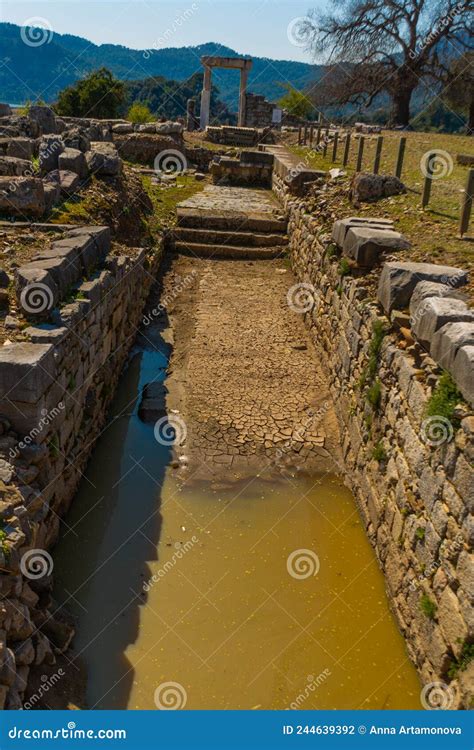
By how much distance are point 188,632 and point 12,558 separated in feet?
5.29

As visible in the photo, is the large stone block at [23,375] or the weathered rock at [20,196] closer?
the large stone block at [23,375]

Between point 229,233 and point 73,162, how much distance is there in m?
4.66

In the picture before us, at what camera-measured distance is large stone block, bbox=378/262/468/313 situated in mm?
5504

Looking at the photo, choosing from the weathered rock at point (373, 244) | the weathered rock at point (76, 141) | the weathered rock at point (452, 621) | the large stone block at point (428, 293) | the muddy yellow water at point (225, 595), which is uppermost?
the weathered rock at point (76, 141)

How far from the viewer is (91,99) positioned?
1089 inches

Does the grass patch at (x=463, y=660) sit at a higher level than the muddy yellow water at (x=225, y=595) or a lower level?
higher

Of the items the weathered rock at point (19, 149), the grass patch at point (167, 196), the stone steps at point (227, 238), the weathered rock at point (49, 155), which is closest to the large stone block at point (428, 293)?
the weathered rock at point (49, 155)

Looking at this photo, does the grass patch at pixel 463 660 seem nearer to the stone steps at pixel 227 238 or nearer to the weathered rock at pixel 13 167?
the weathered rock at pixel 13 167

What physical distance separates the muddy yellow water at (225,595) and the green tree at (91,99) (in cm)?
2502

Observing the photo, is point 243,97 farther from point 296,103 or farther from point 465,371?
point 465,371

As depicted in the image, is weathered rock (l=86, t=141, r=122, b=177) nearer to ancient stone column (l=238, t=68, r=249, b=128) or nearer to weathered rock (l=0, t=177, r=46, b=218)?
weathered rock (l=0, t=177, r=46, b=218)

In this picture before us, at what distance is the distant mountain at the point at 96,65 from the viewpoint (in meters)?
101

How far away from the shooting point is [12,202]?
24.9 feet

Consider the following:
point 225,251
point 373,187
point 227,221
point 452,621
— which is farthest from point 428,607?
point 227,221
